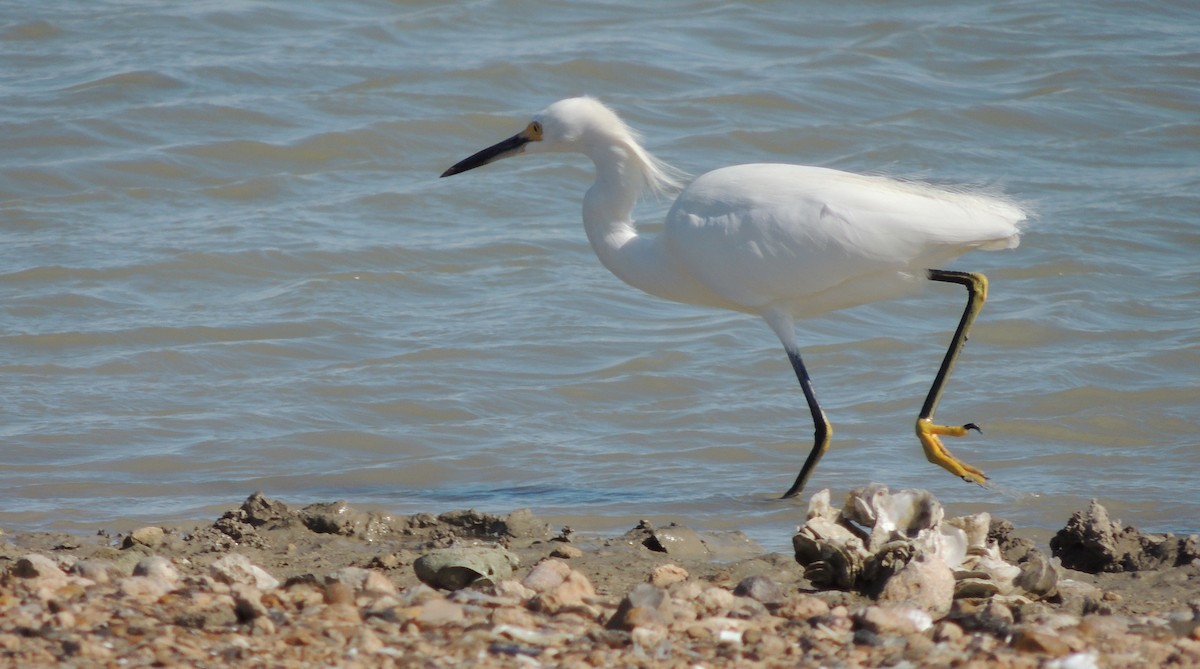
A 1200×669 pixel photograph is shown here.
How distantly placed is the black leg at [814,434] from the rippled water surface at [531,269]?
0.16 metres

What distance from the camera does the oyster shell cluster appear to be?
14.1ft

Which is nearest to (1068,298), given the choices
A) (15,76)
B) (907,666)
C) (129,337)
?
(129,337)

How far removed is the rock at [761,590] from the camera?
424 centimetres

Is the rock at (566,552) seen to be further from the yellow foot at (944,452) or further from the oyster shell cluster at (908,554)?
the yellow foot at (944,452)

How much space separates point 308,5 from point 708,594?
12.0 metres

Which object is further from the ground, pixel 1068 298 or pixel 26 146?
pixel 26 146

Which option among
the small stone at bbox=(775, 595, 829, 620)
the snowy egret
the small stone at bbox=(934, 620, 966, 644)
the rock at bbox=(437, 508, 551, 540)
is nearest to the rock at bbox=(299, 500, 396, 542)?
the rock at bbox=(437, 508, 551, 540)

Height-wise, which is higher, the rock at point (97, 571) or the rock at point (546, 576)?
the rock at point (97, 571)

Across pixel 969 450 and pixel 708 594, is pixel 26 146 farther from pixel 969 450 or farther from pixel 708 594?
pixel 708 594

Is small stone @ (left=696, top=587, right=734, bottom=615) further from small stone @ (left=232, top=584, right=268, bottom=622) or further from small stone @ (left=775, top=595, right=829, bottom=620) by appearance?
small stone @ (left=232, top=584, right=268, bottom=622)

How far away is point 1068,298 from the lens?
9.38 metres

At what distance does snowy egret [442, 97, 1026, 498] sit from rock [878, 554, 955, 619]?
215 centimetres

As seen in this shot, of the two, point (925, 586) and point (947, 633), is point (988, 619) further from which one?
point (925, 586)

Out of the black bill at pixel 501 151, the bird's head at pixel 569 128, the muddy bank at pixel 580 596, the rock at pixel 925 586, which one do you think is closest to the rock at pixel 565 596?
the muddy bank at pixel 580 596
